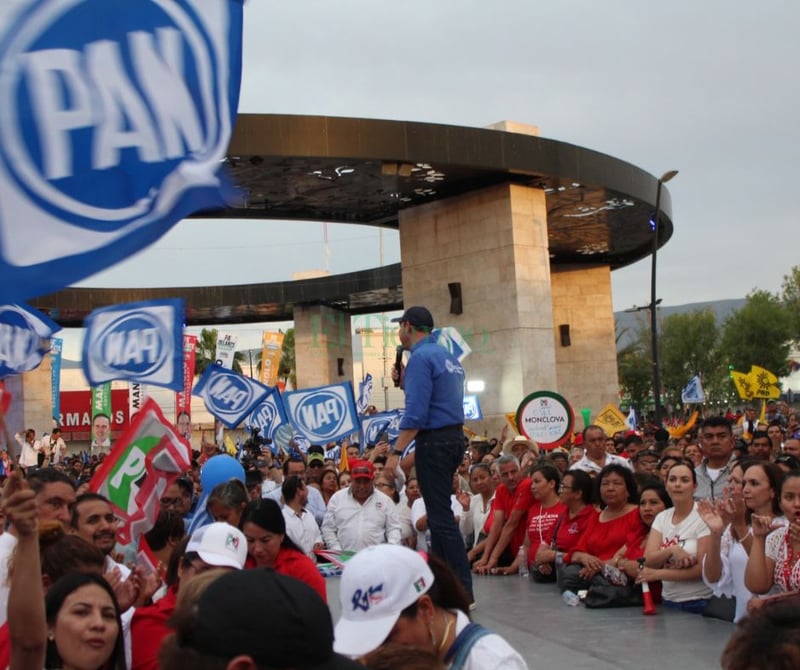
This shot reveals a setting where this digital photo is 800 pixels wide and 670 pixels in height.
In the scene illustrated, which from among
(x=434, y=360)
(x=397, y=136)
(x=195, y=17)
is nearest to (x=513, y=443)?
(x=434, y=360)

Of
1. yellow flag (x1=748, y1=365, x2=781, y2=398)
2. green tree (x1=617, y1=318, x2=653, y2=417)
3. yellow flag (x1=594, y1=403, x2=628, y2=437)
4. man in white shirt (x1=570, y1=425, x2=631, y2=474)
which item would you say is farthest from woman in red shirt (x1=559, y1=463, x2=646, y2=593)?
green tree (x1=617, y1=318, x2=653, y2=417)

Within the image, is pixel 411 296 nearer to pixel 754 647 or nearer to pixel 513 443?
pixel 513 443

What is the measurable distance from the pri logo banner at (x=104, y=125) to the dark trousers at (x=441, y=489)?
3.48 meters

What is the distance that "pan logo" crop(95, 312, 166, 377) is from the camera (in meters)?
8.59

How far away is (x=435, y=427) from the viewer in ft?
26.0

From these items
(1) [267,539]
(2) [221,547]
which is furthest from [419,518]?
(2) [221,547]

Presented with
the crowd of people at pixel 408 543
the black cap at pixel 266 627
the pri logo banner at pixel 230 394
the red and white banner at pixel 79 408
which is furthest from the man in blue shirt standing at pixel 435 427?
the red and white banner at pixel 79 408

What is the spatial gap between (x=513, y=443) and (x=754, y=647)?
13.9 metres

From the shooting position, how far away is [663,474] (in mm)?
10695

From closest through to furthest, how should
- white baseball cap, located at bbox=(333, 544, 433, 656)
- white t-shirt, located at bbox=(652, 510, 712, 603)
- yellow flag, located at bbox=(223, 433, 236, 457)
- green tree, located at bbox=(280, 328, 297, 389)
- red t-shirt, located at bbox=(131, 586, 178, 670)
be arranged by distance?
1. white baseball cap, located at bbox=(333, 544, 433, 656)
2. red t-shirt, located at bbox=(131, 586, 178, 670)
3. white t-shirt, located at bbox=(652, 510, 712, 603)
4. yellow flag, located at bbox=(223, 433, 236, 457)
5. green tree, located at bbox=(280, 328, 297, 389)

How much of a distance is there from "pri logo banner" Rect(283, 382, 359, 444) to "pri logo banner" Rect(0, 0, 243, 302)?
503 inches

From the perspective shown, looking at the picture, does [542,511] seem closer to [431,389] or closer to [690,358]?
[431,389]

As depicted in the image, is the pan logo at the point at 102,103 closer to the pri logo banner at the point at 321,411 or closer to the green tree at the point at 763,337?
the pri logo banner at the point at 321,411

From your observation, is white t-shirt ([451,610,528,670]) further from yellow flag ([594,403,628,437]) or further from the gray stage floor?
yellow flag ([594,403,628,437])
